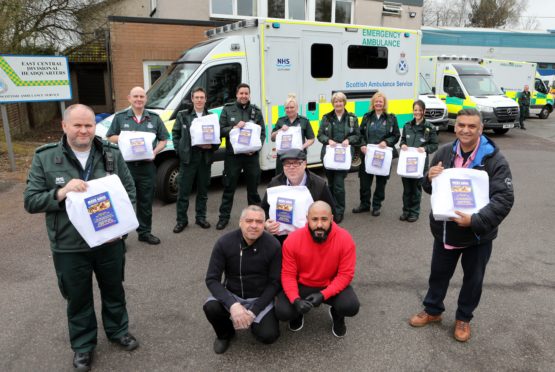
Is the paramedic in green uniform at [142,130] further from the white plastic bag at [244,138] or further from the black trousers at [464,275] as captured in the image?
the black trousers at [464,275]

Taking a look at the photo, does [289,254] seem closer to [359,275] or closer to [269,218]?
[269,218]

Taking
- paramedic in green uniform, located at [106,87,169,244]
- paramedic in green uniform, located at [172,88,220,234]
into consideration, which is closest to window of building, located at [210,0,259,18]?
paramedic in green uniform, located at [172,88,220,234]

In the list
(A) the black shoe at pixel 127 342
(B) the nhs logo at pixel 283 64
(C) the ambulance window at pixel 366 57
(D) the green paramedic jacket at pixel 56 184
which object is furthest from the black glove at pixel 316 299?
(C) the ambulance window at pixel 366 57

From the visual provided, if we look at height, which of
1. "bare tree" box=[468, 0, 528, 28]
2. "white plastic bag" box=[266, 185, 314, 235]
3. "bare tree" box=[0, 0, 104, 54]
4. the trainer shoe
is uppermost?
"bare tree" box=[468, 0, 528, 28]

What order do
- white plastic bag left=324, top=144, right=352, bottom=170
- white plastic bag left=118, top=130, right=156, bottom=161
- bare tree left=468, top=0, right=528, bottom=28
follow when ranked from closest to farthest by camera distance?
1. white plastic bag left=118, top=130, right=156, bottom=161
2. white plastic bag left=324, top=144, right=352, bottom=170
3. bare tree left=468, top=0, right=528, bottom=28

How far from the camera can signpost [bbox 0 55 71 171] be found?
817 centimetres

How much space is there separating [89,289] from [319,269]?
1.71 m

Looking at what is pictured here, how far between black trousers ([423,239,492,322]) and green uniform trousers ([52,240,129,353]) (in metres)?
2.48

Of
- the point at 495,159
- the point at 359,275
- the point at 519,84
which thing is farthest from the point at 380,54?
the point at 519,84

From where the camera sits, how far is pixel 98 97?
20.1 m

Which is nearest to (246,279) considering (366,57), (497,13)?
(366,57)

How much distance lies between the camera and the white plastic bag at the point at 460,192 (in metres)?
3.02

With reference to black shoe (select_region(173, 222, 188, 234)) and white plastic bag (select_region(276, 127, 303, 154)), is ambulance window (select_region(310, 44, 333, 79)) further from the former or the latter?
black shoe (select_region(173, 222, 188, 234))

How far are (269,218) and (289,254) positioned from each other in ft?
2.08
